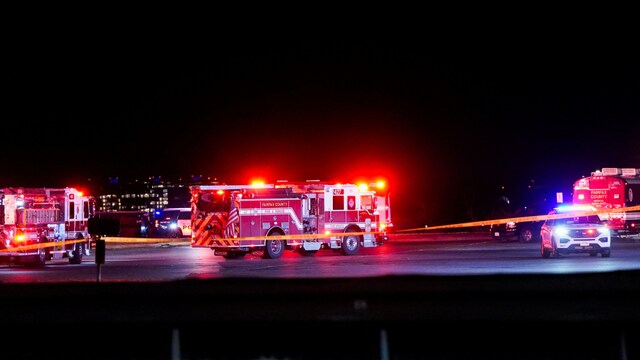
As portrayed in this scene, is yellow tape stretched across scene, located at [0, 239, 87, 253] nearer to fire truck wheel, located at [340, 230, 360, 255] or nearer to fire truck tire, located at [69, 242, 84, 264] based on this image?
fire truck tire, located at [69, 242, 84, 264]

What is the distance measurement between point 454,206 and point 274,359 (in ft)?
211

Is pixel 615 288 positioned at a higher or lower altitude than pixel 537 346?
higher

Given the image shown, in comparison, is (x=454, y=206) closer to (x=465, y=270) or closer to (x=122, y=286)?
(x=465, y=270)

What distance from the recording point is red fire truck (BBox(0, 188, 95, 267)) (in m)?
26.7

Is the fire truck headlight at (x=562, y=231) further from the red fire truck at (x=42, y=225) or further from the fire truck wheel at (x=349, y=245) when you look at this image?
the red fire truck at (x=42, y=225)

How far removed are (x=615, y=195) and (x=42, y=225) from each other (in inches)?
1069

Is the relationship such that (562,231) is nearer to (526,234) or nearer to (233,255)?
(233,255)

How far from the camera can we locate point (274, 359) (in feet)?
30.0

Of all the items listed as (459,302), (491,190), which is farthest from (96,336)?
(491,190)

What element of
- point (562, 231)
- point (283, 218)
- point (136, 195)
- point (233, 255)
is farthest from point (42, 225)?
point (136, 195)

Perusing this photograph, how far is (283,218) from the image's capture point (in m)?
29.5

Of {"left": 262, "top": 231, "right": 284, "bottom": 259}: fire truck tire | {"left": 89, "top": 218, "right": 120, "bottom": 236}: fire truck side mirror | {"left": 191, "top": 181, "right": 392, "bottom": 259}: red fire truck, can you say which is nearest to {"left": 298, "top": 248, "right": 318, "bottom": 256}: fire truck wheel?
{"left": 191, "top": 181, "right": 392, "bottom": 259}: red fire truck

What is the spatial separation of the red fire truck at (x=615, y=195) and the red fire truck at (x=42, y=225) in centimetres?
2433

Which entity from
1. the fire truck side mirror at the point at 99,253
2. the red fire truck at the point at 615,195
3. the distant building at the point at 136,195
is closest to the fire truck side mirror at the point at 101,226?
the fire truck side mirror at the point at 99,253
